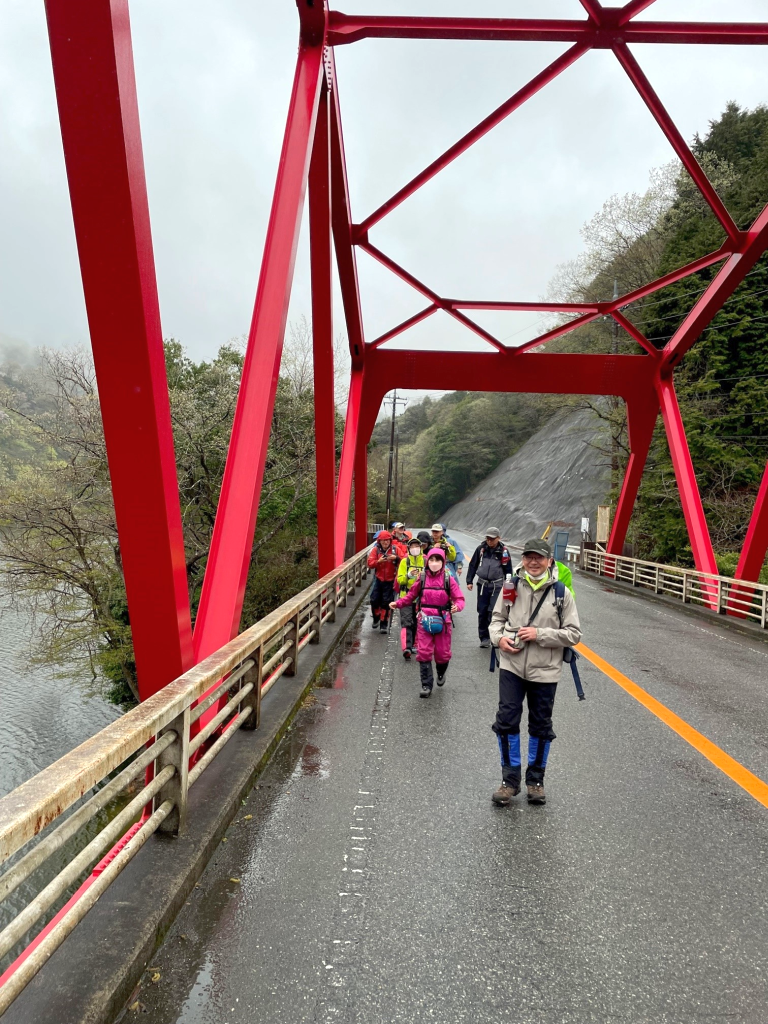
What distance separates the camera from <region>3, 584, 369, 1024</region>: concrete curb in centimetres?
217

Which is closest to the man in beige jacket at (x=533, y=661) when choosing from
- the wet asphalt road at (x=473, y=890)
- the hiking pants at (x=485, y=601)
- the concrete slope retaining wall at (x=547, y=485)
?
the wet asphalt road at (x=473, y=890)

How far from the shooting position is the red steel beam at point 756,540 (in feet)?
41.1

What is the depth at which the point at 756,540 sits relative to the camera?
13.0 m

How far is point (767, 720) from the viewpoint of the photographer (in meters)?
6.29

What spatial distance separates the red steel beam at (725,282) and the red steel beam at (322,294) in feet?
26.5

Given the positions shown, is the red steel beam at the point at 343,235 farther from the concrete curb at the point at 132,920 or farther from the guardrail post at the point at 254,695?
the concrete curb at the point at 132,920

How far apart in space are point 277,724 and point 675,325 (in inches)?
1164

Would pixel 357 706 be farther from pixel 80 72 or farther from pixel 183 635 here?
pixel 80 72

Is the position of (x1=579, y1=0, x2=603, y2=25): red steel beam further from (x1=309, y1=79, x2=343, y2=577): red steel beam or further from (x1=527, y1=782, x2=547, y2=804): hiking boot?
(x1=527, y1=782, x2=547, y2=804): hiking boot

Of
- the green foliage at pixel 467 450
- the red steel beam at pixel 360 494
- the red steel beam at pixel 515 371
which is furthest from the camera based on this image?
the green foliage at pixel 467 450

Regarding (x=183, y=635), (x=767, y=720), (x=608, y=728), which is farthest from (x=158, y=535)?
(x=767, y=720)

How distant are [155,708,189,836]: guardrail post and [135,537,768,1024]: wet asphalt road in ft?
1.03

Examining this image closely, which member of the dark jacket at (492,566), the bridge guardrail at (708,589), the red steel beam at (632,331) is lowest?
the bridge guardrail at (708,589)

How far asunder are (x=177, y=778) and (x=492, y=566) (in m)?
6.33
